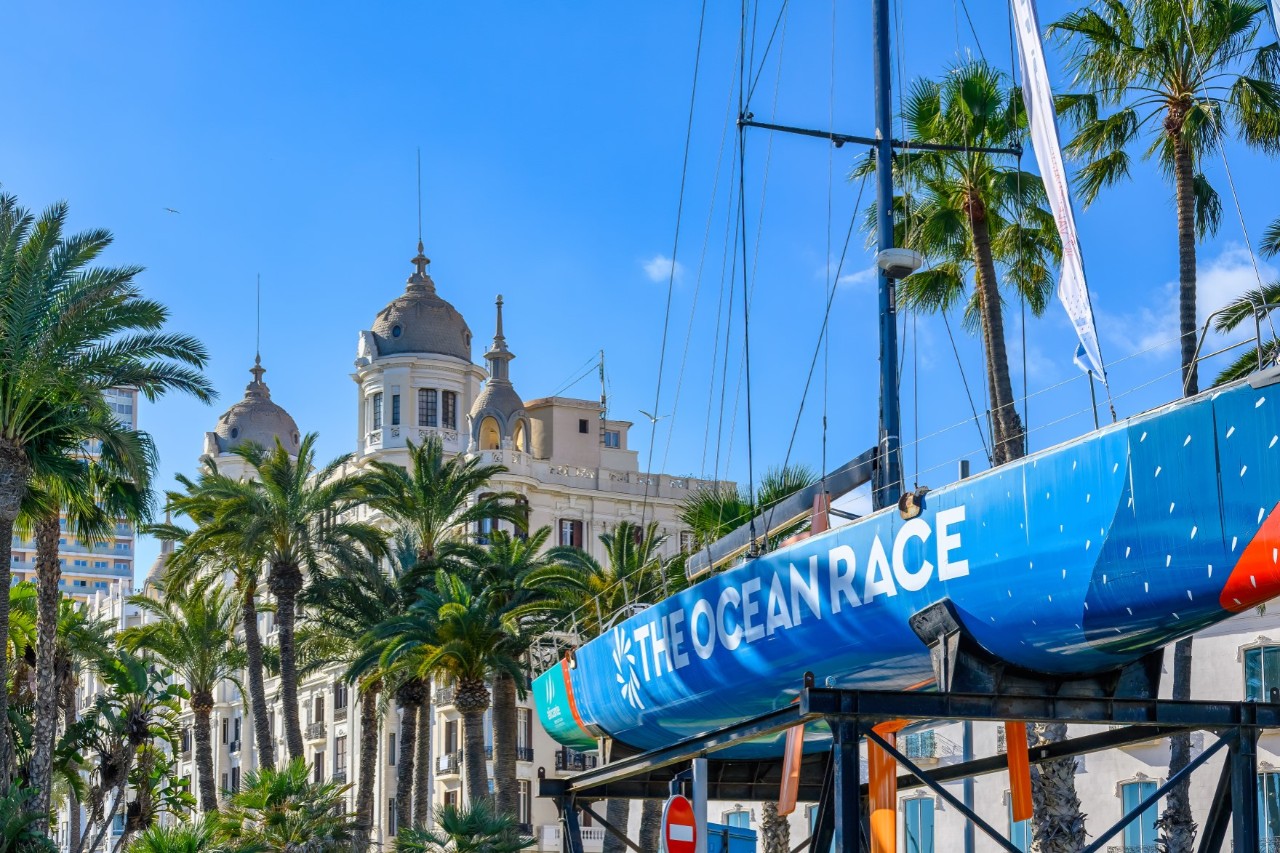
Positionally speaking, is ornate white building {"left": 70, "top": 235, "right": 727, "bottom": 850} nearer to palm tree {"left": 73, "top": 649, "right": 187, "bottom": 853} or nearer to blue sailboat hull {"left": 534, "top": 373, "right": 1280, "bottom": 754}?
palm tree {"left": 73, "top": 649, "right": 187, "bottom": 853}

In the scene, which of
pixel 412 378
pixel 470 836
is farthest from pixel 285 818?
pixel 412 378

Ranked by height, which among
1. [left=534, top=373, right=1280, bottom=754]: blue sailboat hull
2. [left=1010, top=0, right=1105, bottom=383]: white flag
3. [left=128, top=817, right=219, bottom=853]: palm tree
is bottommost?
[left=128, top=817, right=219, bottom=853]: palm tree

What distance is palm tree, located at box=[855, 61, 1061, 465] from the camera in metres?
27.4

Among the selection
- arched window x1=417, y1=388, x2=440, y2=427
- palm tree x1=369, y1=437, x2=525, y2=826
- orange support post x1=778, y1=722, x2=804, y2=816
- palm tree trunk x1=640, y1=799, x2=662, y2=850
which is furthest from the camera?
arched window x1=417, y1=388, x2=440, y2=427

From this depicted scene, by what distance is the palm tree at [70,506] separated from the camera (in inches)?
1225

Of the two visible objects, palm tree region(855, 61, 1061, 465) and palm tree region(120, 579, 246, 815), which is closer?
palm tree region(855, 61, 1061, 465)

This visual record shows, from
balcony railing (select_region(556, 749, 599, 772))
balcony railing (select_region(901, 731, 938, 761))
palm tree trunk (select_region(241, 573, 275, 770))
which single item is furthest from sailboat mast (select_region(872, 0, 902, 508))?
balcony railing (select_region(556, 749, 599, 772))

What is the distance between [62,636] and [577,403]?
31544 mm

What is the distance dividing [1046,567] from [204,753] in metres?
44.8

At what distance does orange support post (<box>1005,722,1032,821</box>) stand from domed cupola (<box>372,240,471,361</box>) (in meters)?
59.4

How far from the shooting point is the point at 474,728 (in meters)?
43.6

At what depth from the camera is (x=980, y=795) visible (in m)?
35.7

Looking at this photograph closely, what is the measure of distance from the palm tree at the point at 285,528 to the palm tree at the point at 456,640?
13.6 ft

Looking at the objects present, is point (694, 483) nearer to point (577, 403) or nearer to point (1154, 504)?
point (577, 403)
